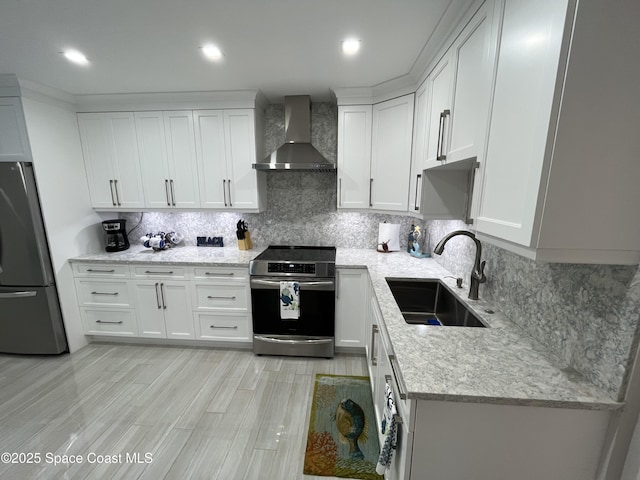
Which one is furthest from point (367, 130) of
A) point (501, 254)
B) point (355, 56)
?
point (501, 254)

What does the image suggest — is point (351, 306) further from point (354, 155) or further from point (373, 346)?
point (354, 155)

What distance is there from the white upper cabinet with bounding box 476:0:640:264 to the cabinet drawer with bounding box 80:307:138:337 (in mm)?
3255

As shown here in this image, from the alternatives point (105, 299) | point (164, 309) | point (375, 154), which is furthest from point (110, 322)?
point (375, 154)

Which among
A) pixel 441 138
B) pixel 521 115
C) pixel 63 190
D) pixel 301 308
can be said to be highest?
pixel 441 138

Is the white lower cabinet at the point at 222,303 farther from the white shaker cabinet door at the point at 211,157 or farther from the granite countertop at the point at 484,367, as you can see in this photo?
the granite countertop at the point at 484,367

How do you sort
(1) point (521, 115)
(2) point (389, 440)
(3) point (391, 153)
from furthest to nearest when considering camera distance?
(3) point (391, 153) → (2) point (389, 440) → (1) point (521, 115)

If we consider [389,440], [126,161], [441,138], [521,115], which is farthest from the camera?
[126,161]

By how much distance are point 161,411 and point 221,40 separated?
2.57m

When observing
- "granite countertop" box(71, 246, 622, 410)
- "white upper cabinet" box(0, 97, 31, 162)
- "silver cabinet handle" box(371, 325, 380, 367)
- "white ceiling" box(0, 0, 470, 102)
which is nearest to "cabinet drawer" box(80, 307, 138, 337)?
"white upper cabinet" box(0, 97, 31, 162)

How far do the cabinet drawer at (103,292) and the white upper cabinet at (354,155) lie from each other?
2371 millimetres

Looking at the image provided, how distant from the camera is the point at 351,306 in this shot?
2.34m

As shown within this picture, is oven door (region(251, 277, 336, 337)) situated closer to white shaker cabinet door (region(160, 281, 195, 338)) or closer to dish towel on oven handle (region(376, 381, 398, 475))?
white shaker cabinet door (region(160, 281, 195, 338))

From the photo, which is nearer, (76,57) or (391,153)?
(76,57)

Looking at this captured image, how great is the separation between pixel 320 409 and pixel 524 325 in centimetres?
144
